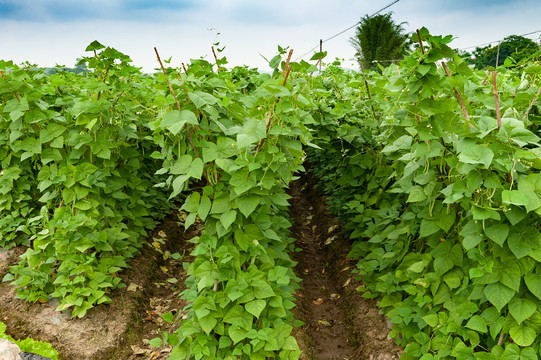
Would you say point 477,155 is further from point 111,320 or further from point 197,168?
point 111,320

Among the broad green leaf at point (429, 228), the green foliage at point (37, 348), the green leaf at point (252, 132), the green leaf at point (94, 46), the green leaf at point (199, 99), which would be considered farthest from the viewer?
the green leaf at point (94, 46)

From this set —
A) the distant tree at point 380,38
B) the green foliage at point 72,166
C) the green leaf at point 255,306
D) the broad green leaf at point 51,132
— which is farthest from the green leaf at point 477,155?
the distant tree at point 380,38

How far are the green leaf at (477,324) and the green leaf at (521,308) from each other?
0.18 meters

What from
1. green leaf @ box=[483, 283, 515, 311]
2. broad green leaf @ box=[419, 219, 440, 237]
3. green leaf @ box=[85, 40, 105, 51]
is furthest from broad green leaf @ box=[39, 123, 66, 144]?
green leaf @ box=[483, 283, 515, 311]

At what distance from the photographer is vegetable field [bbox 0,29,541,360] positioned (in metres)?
2.35

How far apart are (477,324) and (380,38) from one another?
38915mm

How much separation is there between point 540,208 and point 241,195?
1624mm

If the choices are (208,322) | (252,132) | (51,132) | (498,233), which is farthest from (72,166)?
(498,233)

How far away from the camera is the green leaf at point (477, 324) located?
2.46 metres

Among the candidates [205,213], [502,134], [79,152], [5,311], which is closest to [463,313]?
[502,134]

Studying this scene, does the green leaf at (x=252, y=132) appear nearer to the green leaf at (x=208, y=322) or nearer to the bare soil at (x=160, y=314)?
the green leaf at (x=208, y=322)

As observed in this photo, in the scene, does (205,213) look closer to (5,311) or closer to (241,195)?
(241,195)

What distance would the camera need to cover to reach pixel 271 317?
284 cm

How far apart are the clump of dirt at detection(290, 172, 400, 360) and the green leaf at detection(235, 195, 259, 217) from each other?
5.00ft
